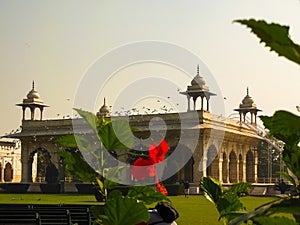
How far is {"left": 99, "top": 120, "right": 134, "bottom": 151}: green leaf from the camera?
1762mm

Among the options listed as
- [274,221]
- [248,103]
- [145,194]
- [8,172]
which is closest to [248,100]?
[248,103]

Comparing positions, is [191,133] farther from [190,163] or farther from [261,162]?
[261,162]

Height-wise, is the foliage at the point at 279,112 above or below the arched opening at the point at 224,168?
below

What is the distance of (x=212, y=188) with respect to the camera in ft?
6.96

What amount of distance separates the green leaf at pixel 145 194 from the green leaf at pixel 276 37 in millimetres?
1000

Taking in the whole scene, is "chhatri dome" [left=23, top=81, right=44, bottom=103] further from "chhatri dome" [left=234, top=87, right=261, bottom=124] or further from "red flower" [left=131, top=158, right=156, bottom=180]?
"red flower" [left=131, top=158, right=156, bottom=180]

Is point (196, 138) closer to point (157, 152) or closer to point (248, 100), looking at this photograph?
point (248, 100)

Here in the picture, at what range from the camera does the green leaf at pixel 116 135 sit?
1762mm

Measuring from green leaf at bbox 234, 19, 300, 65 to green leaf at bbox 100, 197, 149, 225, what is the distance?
2.07 feet

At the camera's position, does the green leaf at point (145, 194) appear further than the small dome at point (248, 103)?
No

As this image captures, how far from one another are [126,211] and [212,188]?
76cm

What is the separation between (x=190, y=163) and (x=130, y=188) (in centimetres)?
3749

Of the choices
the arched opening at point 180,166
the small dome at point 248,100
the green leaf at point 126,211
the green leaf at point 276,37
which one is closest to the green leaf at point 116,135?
the green leaf at point 126,211

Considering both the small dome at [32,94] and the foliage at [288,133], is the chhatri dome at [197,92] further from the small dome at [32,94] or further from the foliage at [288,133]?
the foliage at [288,133]
